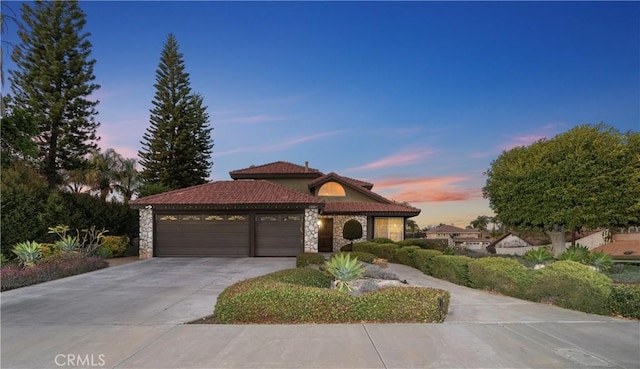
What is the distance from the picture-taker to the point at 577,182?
1534cm

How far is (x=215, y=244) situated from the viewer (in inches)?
691

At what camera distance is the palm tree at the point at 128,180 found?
30.1 m

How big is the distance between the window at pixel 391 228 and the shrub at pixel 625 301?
15.7 meters

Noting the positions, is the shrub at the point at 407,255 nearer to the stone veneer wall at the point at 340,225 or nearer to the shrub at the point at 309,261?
the shrub at the point at 309,261

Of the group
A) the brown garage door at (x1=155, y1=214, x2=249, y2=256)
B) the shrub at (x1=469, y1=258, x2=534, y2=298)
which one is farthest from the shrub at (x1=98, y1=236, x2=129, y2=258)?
the shrub at (x1=469, y1=258, x2=534, y2=298)

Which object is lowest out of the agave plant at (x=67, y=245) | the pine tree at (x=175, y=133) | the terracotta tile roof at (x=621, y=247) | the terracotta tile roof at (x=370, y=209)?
the terracotta tile roof at (x=621, y=247)

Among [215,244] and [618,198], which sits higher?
[618,198]

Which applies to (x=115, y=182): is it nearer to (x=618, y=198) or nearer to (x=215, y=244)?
(x=215, y=244)

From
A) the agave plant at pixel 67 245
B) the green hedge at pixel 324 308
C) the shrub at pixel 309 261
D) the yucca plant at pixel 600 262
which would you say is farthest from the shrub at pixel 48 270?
the yucca plant at pixel 600 262

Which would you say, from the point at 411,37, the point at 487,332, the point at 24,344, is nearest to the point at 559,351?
the point at 487,332

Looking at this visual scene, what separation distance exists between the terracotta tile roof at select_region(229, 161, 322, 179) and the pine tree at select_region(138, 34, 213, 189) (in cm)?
853

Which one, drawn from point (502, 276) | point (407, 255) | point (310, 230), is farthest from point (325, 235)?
point (502, 276)

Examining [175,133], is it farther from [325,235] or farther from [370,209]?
[370,209]

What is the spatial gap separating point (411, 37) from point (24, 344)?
51.3ft
